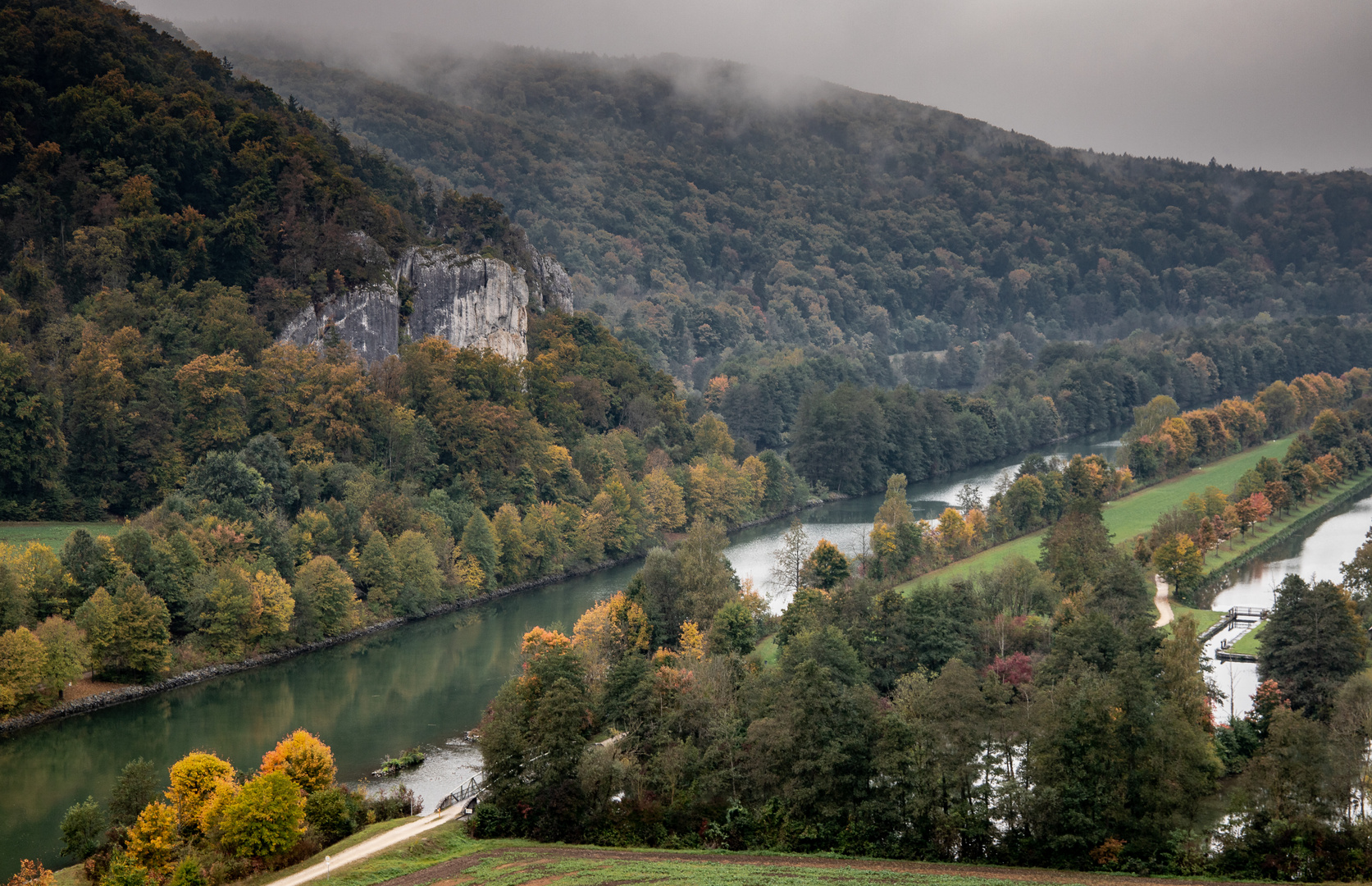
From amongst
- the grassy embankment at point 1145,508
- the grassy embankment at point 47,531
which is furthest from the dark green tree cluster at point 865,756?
the grassy embankment at point 47,531

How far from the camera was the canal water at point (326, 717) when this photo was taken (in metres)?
33.5

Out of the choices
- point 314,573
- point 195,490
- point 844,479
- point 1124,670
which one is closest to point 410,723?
point 314,573

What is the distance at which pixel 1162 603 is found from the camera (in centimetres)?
4888

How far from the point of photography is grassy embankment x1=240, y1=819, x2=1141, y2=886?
Result: 23.4 m

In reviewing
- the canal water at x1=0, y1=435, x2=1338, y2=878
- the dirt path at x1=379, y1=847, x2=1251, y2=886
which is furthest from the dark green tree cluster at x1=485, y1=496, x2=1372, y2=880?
the canal water at x1=0, y1=435, x2=1338, y2=878

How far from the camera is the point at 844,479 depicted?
277 ft

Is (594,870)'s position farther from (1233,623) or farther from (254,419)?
(254,419)

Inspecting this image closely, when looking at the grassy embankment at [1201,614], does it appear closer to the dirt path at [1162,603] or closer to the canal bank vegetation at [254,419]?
the dirt path at [1162,603]

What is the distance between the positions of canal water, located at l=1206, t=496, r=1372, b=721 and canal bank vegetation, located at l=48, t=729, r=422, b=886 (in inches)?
997

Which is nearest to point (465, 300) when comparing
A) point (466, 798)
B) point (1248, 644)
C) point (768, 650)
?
point (768, 650)

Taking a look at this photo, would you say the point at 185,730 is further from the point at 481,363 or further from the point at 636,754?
the point at 481,363

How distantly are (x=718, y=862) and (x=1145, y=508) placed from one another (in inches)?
1939

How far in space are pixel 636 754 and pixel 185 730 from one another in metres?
16.9

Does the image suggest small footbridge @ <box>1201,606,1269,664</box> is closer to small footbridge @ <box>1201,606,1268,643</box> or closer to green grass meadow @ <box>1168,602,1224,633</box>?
small footbridge @ <box>1201,606,1268,643</box>
